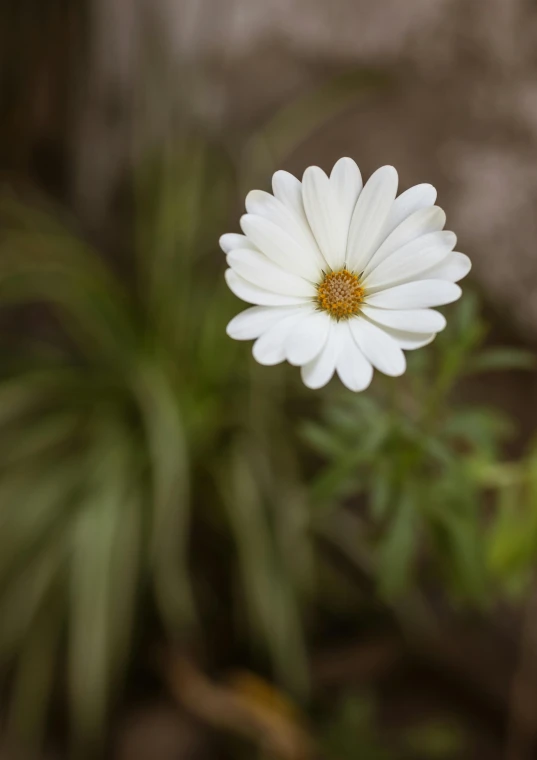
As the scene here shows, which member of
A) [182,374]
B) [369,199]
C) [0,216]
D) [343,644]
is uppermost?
[0,216]

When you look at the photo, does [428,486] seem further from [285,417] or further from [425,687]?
[425,687]

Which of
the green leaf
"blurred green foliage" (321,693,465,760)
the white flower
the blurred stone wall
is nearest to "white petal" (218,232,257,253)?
the white flower

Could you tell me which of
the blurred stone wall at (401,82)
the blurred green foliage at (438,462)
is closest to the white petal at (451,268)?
the blurred green foliage at (438,462)

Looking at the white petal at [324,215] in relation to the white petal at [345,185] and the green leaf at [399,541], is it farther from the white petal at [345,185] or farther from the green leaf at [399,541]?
the green leaf at [399,541]

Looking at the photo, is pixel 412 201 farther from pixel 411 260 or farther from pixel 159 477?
pixel 159 477

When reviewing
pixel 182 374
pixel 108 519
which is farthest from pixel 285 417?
pixel 108 519

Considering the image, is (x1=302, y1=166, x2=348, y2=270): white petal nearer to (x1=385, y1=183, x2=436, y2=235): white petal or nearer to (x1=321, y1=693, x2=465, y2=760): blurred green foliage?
(x1=385, y1=183, x2=436, y2=235): white petal
